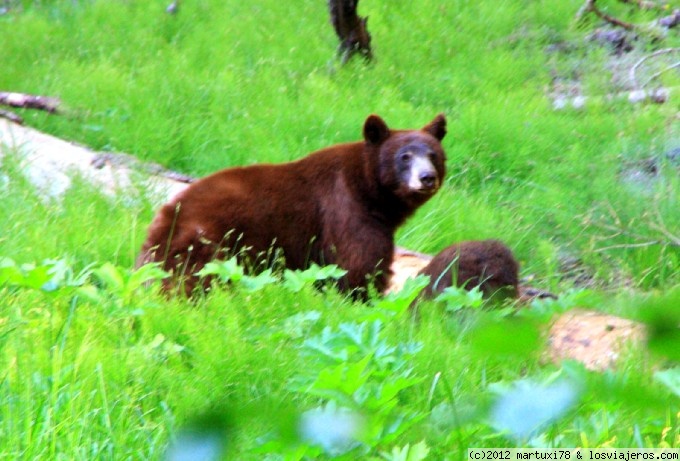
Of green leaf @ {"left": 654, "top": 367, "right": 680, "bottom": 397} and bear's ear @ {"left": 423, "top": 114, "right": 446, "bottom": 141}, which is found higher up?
green leaf @ {"left": 654, "top": 367, "right": 680, "bottom": 397}

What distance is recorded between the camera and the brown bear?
17.3 ft

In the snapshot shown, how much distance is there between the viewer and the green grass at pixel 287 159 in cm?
288

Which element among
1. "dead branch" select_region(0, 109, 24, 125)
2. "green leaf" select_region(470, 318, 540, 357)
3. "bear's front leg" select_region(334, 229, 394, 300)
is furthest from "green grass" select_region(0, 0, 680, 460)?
"bear's front leg" select_region(334, 229, 394, 300)

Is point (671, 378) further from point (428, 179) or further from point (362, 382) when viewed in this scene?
point (428, 179)

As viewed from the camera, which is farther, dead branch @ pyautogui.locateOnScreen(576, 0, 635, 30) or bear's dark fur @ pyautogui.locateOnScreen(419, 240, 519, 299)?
dead branch @ pyautogui.locateOnScreen(576, 0, 635, 30)

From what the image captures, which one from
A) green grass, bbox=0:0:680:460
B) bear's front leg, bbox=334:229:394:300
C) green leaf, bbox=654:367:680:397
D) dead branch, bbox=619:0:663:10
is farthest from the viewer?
dead branch, bbox=619:0:663:10

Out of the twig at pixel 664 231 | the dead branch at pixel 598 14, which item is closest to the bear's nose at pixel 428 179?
the twig at pixel 664 231

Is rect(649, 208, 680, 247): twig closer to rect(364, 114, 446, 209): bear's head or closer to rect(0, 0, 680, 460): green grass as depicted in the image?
rect(0, 0, 680, 460): green grass

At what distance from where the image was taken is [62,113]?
8.91 meters

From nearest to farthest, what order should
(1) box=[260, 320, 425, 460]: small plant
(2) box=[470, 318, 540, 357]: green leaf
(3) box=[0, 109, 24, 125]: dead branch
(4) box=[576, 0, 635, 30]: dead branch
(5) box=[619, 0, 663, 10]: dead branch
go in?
1. (2) box=[470, 318, 540, 357]: green leaf
2. (1) box=[260, 320, 425, 460]: small plant
3. (3) box=[0, 109, 24, 125]: dead branch
4. (4) box=[576, 0, 635, 30]: dead branch
5. (5) box=[619, 0, 663, 10]: dead branch

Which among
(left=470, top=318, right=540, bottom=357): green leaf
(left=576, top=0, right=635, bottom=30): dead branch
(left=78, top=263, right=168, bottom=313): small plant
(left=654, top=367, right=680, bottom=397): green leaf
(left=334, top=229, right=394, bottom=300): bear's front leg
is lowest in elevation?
(left=334, top=229, right=394, bottom=300): bear's front leg

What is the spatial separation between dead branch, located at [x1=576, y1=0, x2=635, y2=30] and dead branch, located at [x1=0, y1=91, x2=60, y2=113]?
6110 millimetres

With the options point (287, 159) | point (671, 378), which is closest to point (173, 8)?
point (287, 159)

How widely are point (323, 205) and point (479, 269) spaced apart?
1.09 m
